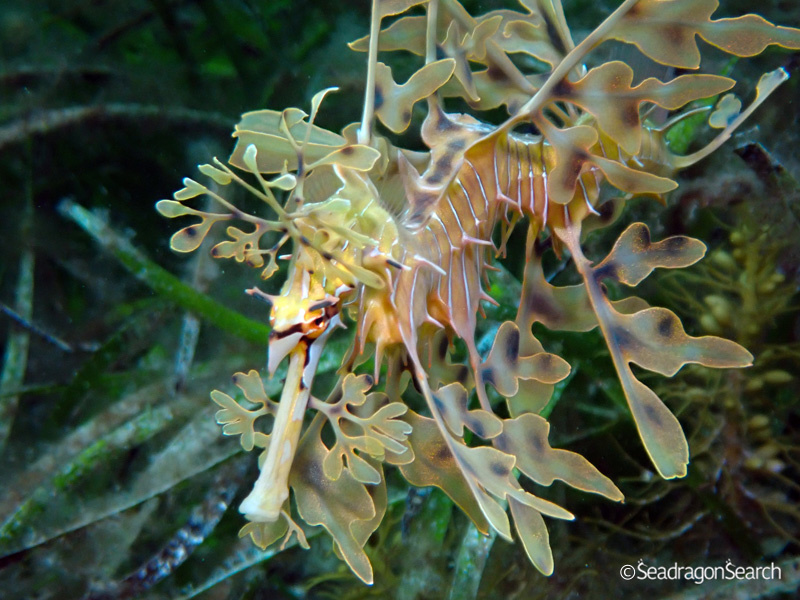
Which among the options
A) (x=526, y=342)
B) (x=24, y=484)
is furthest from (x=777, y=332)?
(x=24, y=484)

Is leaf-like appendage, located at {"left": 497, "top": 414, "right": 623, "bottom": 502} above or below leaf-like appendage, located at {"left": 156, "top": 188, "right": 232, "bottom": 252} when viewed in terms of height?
below

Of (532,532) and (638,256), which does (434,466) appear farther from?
(638,256)

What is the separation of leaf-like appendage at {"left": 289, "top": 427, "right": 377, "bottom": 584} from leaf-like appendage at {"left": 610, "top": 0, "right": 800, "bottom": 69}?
750 millimetres

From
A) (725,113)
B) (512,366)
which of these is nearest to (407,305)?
(512,366)

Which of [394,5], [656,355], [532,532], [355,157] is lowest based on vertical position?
[532,532]

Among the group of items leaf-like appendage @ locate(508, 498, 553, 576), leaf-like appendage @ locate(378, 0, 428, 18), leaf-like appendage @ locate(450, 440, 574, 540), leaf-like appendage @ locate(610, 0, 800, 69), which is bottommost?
leaf-like appendage @ locate(508, 498, 553, 576)

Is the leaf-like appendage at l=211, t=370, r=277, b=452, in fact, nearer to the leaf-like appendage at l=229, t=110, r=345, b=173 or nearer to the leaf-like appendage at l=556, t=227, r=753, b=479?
the leaf-like appendage at l=229, t=110, r=345, b=173

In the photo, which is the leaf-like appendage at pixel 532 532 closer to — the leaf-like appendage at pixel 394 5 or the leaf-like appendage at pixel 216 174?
the leaf-like appendage at pixel 216 174

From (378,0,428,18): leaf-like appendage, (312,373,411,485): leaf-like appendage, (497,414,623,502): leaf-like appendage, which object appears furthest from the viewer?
(378,0,428,18): leaf-like appendage

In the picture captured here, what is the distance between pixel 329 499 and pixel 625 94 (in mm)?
727

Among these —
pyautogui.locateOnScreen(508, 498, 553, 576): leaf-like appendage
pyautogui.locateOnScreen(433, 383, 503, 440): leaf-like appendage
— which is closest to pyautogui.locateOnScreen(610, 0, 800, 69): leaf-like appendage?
pyautogui.locateOnScreen(433, 383, 503, 440): leaf-like appendage

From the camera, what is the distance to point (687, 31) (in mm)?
757

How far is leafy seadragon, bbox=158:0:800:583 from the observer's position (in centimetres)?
64

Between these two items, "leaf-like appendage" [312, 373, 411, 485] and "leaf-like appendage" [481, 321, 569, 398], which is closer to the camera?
"leaf-like appendage" [312, 373, 411, 485]
